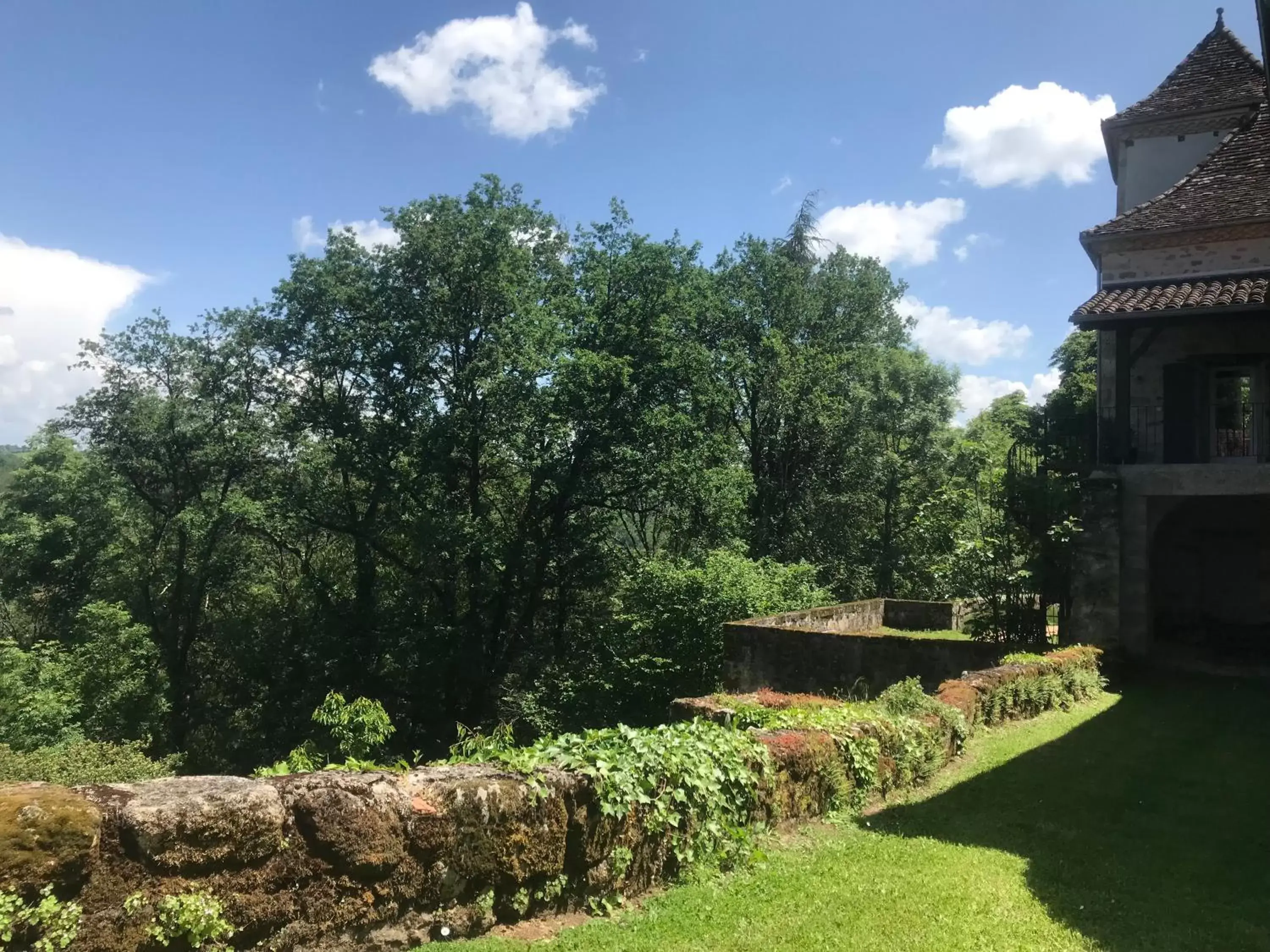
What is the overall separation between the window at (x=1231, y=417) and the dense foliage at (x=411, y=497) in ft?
20.0

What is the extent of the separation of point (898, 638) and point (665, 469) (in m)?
11.2

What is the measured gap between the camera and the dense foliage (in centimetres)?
2317

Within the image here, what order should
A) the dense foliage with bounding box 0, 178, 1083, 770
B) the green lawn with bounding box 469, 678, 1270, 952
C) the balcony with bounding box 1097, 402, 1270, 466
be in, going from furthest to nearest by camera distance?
the dense foliage with bounding box 0, 178, 1083, 770
the balcony with bounding box 1097, 402, 1270, 466
the green lawn with bounding box 469, 678, 1270, 952

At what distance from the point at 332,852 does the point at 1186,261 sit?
17561mm

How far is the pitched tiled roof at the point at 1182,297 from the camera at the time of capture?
1362 cm

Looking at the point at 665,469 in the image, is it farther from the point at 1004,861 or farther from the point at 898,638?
the point at 1004,861

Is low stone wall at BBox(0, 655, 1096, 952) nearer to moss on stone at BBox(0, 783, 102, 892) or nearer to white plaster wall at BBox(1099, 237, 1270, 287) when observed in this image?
moss on stone at BBox(0, 783, 102, 892)

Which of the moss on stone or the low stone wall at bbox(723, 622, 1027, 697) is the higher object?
the moss on stone

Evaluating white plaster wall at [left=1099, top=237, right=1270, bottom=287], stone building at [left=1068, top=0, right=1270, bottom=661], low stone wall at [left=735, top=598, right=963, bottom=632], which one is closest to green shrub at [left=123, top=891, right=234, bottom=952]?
low stone wall at [left=735, top=598, right=963, bottom=632]

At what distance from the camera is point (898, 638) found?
43.3 ft

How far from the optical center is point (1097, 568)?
13.8 m

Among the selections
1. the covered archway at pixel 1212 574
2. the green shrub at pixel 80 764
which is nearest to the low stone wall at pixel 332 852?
the covered archway at pixel 1212 574

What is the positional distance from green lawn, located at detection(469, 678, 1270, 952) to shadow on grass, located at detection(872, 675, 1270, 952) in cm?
2

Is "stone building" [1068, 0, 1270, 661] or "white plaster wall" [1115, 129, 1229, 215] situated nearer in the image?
"stone building" [1068, 0, 1270, 661]
